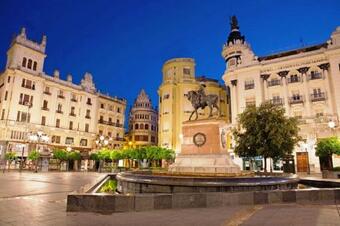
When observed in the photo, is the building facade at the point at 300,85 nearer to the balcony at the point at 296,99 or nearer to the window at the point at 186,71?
the balcony at the point at 296,99

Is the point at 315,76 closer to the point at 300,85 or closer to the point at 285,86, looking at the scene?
the point at 300,85

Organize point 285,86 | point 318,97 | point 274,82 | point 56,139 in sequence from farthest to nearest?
point 56,139 → point 274,82 → point 285,86 → point 318,97

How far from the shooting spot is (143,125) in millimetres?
65625

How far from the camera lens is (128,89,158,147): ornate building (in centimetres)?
6431

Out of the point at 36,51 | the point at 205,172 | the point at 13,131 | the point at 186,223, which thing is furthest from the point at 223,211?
the point at 36,51

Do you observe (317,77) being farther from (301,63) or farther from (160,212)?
(160,212)

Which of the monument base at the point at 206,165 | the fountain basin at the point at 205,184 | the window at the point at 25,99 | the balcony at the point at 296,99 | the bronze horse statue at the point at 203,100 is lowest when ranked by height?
the fountain basin at the point at 205,184

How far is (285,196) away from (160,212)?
13.6 feet

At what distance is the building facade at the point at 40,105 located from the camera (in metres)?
43.4

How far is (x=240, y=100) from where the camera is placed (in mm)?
42562

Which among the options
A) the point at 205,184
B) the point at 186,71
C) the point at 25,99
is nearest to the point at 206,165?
the point at 205,184

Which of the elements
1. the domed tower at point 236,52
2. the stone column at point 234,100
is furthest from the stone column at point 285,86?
the stone column at point 234,100

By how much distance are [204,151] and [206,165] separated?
1.07 metres

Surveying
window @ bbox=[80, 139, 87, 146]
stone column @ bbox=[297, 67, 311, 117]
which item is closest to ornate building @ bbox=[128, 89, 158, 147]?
window @ bbox=[80, 139, 87, 146]
